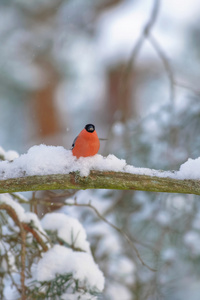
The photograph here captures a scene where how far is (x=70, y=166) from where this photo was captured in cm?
141

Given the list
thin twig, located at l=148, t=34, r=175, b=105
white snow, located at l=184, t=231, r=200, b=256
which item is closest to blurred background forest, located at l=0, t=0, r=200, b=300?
white snow, located at l=184, t=231, r=200, b=256

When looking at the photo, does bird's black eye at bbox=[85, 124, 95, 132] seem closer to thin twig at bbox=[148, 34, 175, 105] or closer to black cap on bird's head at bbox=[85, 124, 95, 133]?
black cap on bird's head at bbox=[85, 124, 95, 133]

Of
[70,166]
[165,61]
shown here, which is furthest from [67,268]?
[165,61]

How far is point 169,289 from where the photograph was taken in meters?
3.73

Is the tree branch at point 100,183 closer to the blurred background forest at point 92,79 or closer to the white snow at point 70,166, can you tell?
the white snow at point 70,166

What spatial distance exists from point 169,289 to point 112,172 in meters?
2.69

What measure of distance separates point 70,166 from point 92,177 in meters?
0.10

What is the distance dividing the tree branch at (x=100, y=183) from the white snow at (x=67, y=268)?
46 cm

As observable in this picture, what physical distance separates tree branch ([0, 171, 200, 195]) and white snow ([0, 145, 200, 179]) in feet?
0.07

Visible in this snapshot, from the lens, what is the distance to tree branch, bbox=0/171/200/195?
134 cm

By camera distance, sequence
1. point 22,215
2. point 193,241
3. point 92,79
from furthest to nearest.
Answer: point 92,79 < point 193,241 < point 22,215

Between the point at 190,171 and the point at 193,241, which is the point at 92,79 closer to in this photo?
the point at 193,241

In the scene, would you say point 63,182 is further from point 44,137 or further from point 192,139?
point 44,137

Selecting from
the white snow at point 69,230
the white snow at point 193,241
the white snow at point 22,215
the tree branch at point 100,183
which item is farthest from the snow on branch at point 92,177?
the white snow at point 193,241
